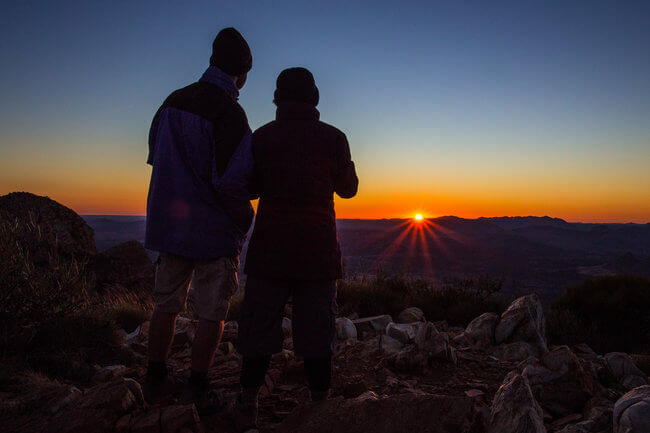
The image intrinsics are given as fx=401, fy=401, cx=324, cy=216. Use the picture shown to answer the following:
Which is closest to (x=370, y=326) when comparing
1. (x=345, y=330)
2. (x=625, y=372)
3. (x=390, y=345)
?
(x=345, y=330)

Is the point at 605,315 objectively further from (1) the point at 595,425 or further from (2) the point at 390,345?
(1) the point at 595,425

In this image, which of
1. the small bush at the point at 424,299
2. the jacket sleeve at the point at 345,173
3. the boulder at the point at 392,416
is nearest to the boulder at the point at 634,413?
the boulder at the point at 392,416

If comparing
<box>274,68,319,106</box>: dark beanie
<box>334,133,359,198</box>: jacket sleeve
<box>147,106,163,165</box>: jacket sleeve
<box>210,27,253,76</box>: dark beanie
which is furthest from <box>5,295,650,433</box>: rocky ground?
<box>210,27,253,76</box>: dark beanie

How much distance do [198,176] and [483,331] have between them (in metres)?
3.38

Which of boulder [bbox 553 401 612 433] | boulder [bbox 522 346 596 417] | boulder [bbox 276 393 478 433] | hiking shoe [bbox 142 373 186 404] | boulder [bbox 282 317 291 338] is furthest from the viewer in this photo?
boulder [bbox 282 317 291 338]

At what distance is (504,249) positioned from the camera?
4975cm

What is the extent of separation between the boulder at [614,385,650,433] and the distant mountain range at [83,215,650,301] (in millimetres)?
6357

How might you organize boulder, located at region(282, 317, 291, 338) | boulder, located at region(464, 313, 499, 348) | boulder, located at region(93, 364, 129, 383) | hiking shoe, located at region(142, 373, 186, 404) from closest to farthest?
hiking shoe, located at region(142, 373, 186, 404)
boulder, located at region(93, 364, 129, 383)
boulder, located at region(464, 313, 499, 348)
boulder, located at region(282, 317, 291, 338)

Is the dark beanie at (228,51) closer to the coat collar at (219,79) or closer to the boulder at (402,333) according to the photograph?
the coat collar at (219,79)

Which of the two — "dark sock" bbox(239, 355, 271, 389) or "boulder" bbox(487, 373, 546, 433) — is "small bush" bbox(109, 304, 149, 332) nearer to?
"dark sock" bbox(239, 355, 271, 389)

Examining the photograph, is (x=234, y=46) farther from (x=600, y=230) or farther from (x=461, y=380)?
(x=600, y=230)

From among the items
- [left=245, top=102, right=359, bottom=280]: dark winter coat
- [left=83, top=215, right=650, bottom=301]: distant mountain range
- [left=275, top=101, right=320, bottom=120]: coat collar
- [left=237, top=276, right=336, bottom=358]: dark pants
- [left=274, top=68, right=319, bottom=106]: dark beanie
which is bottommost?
[left=83, top=215, right=650, bottom=301]: distant mountain range

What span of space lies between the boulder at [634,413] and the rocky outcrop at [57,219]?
26.4ft

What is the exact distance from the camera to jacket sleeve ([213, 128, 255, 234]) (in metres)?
2.14
